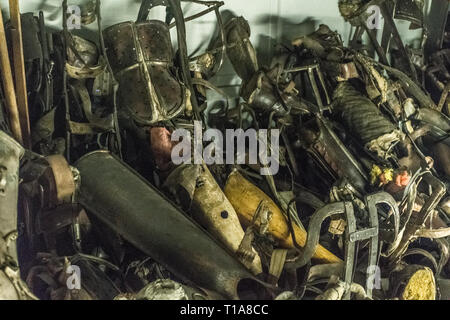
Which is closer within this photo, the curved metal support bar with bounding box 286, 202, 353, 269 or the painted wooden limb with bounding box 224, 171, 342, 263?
the curved metal support bar with bounding box 286, 202, 353, 269

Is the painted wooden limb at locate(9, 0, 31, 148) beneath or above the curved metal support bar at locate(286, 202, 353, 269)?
above

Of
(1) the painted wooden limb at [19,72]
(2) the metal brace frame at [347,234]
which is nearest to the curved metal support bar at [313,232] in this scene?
(2) the metal brace frame at [347,234]

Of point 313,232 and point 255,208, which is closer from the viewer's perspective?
point 313,232

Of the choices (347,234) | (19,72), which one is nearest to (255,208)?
(347,234)

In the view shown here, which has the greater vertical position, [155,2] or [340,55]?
[155,2]

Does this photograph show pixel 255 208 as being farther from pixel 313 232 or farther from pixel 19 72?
pixel 19 72

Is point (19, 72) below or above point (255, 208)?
above

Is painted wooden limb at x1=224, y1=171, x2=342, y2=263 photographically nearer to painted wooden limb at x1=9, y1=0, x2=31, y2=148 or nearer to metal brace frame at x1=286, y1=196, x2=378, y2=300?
metal brace frame at x1=286, y1=196, x2=378, y2=300

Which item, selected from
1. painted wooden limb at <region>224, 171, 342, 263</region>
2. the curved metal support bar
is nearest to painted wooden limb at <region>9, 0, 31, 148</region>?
painted wooden limb at <region>224, 171, 342, 263</region>

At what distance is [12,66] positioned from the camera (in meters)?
2.38

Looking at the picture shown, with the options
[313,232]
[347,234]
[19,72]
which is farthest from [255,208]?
[19,72]

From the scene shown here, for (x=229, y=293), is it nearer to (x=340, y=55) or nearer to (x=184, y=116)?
(x=184, y=116)
